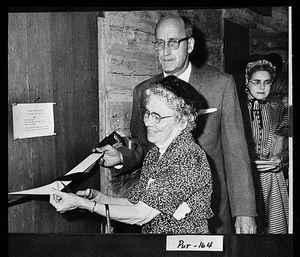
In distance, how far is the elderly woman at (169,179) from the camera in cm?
142

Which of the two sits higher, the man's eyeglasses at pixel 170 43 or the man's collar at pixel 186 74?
the man's eyeglasses at pixel 170 43

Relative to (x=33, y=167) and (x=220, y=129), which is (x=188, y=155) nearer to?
(x=220, y=129)

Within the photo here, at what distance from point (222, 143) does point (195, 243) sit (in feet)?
1.03

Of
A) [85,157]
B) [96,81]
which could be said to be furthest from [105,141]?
[96,81]

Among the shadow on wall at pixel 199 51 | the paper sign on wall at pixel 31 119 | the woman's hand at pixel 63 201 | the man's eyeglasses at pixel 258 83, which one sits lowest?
the woman's hand at pixel 63 201

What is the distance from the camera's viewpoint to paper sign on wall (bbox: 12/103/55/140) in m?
1.47

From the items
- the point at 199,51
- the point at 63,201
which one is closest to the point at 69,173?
the point at 63,201

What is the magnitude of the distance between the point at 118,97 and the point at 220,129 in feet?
1.08

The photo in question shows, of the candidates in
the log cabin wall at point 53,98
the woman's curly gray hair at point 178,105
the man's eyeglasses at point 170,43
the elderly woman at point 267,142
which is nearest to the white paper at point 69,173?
the log cabin wall at point 53,98

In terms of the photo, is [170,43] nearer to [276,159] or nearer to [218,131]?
[218,131]

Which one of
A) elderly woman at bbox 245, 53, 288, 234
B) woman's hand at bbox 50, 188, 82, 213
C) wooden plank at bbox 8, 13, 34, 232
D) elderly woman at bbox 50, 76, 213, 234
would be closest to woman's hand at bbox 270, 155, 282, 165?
elderly woman at bbox 245, 53, 288, 234

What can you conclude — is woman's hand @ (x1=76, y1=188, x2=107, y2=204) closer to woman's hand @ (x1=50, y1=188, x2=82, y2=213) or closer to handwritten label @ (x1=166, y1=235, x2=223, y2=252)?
woman's hand @ (x1=50, y1=188, x2=82, y2=213)

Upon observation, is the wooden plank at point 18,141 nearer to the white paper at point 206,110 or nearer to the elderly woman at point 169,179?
the elderly woman at point 169,179
